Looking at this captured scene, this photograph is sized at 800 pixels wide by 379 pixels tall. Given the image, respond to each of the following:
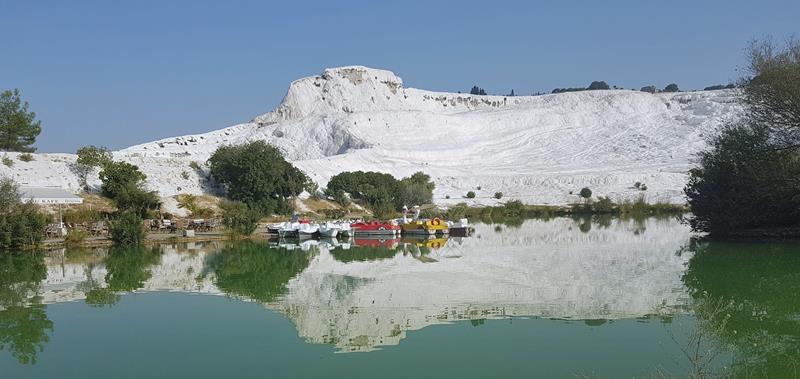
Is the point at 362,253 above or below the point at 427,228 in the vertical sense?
below

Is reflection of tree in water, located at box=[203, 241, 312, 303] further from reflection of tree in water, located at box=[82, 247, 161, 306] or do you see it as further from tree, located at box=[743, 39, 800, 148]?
tree, located at box=[743, 39, 800, 148]

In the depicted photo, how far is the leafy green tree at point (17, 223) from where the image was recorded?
25.2 meters

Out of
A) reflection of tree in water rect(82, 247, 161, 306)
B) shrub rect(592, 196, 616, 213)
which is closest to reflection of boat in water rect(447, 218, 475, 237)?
reflection of tree in water rect(82, 247, 161, 306)

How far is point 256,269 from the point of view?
1997 cm

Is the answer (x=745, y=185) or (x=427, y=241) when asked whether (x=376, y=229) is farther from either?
(x=745, y=185)

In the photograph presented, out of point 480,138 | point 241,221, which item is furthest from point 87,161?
point 480,138

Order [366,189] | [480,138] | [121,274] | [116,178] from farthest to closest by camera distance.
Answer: [480,138] < [366,189] < [116,178] < [121,274]

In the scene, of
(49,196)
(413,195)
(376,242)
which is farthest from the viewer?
(413,195)

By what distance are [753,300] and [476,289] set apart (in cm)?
508

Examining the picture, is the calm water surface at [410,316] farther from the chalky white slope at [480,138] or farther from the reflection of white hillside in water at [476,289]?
the chalky white slope at [480,138]

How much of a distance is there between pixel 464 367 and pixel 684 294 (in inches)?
261

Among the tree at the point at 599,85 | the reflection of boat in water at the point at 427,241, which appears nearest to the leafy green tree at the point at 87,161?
the reflection of boat in water at the point at 427,241

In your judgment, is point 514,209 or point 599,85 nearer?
point 514,209

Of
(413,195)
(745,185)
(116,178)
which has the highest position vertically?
(116,178)
